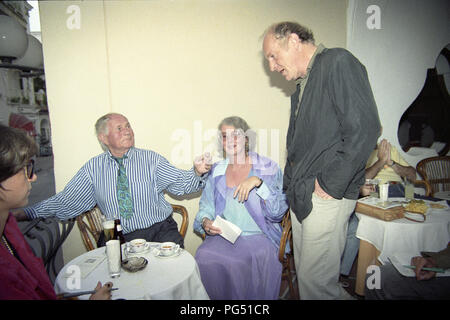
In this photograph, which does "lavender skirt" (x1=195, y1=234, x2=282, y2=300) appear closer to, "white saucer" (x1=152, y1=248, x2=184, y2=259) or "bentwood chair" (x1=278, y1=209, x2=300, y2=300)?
"bentwood chair" (x1=278, y1=209, x2=300, y2=300)

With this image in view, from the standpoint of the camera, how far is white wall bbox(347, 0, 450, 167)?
3084 mm

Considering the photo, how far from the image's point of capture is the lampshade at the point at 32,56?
3.67m

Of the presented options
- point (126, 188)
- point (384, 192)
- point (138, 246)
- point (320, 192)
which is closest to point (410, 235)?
point (384, 192)

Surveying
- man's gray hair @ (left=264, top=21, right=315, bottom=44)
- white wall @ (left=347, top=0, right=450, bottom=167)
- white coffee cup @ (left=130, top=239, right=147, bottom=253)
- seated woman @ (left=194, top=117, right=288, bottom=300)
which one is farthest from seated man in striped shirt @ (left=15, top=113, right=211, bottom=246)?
white wall @ (left=347, top=0, right=450, bottom=167)

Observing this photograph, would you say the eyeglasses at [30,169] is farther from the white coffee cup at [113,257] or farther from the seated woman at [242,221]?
the seated woman at [242,221]

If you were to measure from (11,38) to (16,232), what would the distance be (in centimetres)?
279

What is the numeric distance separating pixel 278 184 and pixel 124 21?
2042 millimetres

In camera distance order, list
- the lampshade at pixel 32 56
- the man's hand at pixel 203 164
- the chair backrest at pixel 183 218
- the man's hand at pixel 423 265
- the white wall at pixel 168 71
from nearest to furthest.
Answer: the man's hand at pixel 423 265, the man's hand at pixel 203 164, the chair backrest at pixel 183 218, the white wall at pixel 168 71, the lampshade at pixel 32 56

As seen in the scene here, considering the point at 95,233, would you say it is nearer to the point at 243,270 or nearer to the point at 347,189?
the point at 243,270

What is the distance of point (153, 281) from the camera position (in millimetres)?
1261

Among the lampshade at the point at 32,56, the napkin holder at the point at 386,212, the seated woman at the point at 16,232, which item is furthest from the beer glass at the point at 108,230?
the lampshade at the point at 32,56

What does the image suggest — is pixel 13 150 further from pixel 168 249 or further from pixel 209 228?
pixel 209 228

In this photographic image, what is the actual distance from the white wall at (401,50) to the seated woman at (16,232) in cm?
314

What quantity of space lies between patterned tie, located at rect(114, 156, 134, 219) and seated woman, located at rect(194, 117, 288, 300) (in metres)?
0.55
